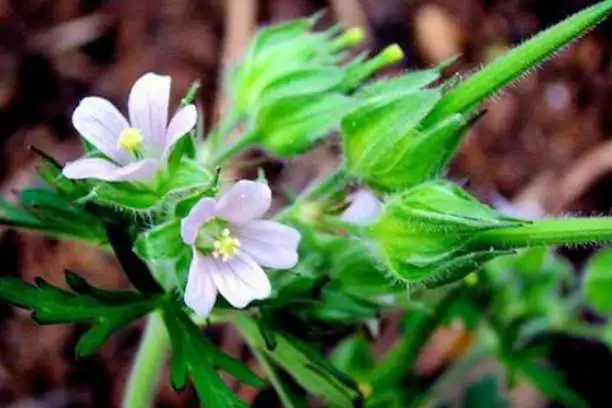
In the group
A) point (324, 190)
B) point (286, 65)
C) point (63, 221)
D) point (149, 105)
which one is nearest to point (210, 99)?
point (286, 65)

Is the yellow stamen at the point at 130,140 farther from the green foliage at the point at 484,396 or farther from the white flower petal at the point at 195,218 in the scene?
the green foliage at the point at 484,396

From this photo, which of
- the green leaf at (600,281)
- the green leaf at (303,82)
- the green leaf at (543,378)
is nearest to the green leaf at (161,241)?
the green leaf at (303,82)

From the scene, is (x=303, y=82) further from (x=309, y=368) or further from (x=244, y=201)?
(x=309, y=368)

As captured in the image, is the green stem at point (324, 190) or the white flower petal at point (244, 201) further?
the green stem at point (324, 190)

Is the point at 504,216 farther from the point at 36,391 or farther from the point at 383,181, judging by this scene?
the point at 36,391

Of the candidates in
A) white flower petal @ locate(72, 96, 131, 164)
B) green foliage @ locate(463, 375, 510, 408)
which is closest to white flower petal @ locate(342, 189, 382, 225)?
white flower petal @ locate(72, 96, 131, 164)

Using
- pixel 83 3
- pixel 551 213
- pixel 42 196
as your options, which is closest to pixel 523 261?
pixel 551 213

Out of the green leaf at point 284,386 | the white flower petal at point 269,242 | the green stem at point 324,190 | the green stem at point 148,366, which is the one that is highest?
the white flower petal at point 269,242
